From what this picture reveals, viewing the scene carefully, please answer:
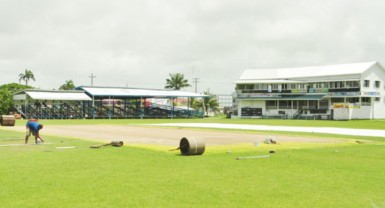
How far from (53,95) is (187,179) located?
6399 centimetres

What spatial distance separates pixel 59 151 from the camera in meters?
19.0

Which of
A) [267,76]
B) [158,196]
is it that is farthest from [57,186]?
[267,76]

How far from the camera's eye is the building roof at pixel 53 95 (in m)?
69.2

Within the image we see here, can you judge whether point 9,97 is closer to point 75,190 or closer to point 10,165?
point 10,165

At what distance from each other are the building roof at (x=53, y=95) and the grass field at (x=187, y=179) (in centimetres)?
5302

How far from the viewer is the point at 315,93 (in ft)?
287

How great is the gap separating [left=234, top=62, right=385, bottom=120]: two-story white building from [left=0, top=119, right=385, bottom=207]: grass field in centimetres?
6529

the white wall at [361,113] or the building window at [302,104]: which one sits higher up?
the building window at [302,104]

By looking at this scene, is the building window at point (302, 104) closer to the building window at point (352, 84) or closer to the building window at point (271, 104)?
the building window at point (271, 104)

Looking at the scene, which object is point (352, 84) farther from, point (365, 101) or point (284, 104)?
point (284, 104)

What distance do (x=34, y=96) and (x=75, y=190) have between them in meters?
61.7

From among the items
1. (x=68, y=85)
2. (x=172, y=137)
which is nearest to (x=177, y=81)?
(x=68, y=85)

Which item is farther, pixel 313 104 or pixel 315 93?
pixel 313 104

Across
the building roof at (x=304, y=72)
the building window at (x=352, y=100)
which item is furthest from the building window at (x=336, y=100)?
the building roof at (x=304, y=72)
